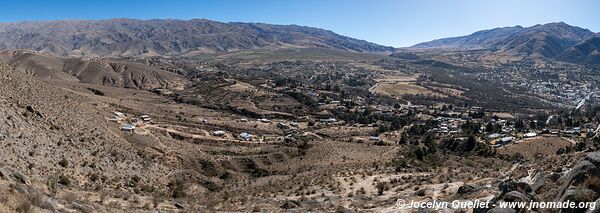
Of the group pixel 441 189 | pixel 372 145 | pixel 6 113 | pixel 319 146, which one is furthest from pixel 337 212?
pixel 372 145

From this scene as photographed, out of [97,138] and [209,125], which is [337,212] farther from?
[209,125]

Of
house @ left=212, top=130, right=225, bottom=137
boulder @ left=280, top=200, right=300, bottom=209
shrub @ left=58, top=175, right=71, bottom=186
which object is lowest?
house @ left=212, top=130, right=225, bottom=137

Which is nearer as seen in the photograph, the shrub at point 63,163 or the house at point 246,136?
the shrub at point 63,163

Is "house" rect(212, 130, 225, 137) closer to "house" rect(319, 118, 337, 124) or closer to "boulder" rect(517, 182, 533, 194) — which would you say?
"house" rect(319, 118, 337, 124)

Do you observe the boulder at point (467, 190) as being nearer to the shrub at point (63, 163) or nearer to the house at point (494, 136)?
the shrub at point (63, 163)

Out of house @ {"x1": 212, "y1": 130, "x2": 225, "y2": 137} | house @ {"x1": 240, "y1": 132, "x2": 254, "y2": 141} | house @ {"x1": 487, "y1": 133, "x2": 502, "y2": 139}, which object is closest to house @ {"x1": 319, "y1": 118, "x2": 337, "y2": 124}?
house @ {"x1": 240, "y1": 132, "x2": 254, "y2": 141}

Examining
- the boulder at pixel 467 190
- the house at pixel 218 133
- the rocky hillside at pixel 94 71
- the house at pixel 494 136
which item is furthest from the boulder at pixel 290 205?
the rocky hillside at pixel 94 71

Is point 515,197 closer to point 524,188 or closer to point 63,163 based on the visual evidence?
point 524,188

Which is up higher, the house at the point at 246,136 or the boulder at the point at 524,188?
the boulder at the point at 524,188

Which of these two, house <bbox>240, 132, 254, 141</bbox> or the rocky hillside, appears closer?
house <bbox>240, 132, 254, 141</bbox>
